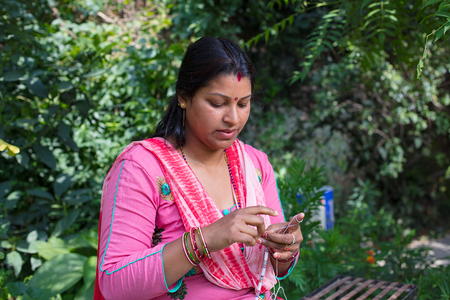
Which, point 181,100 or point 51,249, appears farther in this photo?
point 51,249

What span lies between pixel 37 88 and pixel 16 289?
126 cm

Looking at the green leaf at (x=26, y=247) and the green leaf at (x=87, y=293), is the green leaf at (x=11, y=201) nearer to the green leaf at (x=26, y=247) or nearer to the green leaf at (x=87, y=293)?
the green leaf at (x=26, y=247)

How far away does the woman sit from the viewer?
1189mm

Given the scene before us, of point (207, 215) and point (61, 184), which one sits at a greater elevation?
point (207, 215)

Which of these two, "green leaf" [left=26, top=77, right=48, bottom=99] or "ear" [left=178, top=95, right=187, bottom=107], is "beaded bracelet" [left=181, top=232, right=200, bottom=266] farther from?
"green leaf" [left=26, top=77, right=48, bottom=99]

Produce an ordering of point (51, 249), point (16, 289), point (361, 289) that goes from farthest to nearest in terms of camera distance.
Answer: point (51, 249) < point (16, 289) < point (361, 289)

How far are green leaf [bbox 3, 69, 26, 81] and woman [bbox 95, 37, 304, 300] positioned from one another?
136cm

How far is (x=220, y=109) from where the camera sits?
1376 millimetres

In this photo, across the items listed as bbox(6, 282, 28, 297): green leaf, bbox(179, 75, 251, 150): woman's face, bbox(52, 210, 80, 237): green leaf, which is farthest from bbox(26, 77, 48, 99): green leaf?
bbox(179, 75, 251, 150): woman's face

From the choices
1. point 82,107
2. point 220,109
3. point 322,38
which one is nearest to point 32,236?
point 82,107

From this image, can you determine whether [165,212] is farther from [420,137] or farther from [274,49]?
[420,137]

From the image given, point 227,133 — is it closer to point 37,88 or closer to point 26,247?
point 37,88

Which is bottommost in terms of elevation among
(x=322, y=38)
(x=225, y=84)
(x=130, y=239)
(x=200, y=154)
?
(x=130, y=239)

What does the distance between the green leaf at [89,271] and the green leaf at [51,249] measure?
0.30 metres
